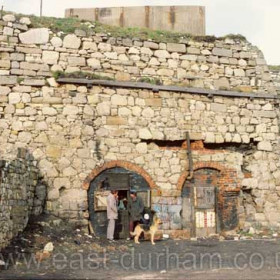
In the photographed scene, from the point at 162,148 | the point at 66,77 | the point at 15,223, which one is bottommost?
the point at 15,223

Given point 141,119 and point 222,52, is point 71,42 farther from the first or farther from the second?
point 222,52

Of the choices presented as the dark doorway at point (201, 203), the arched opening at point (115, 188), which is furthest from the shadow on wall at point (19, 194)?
the dark doorway at point (201, 203)

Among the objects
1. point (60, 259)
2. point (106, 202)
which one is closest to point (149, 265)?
point (60, 259)

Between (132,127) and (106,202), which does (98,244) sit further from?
(132,127)

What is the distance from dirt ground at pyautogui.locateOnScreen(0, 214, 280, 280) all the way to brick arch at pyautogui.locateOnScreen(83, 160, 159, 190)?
1.33 meters

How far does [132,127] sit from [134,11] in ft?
15.1

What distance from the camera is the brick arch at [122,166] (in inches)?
471

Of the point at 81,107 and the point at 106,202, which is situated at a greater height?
the point at 81,107

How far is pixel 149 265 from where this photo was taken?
820 cm

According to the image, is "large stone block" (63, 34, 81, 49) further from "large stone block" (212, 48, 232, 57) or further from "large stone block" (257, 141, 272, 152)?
"large stone block" (257, 141, 272, 152)

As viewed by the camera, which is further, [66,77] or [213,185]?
[213,185]

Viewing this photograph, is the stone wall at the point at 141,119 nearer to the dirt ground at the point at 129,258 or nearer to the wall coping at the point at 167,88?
the wall coping at the point at 167,88

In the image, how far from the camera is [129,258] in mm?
9008

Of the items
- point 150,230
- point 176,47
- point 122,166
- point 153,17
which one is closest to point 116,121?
point 122,166
